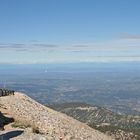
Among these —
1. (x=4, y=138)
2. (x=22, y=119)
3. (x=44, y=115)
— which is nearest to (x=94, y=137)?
(x=44, y=115)

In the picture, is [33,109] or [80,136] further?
[33,109]

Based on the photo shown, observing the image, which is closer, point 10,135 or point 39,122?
point 10,135

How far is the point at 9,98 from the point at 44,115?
8479 mm

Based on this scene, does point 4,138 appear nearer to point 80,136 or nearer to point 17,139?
point 17,139

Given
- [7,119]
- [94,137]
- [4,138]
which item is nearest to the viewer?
[4,138]

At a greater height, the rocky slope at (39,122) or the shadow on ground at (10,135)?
the shadow on ground at (10,135)

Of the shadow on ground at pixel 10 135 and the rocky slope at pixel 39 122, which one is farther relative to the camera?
the rocky slope at pixel 39 122

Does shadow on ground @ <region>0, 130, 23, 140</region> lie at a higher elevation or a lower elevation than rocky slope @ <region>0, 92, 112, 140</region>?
higher

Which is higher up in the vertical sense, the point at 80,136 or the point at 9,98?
the point at 9,98

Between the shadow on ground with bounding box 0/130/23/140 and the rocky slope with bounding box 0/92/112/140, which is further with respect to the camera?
the rocky slope with bounding box 0/92/112/140

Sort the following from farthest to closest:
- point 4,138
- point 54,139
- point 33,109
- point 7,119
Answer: point 33,109 < point 7,119 < point 54,139 < point 4,138

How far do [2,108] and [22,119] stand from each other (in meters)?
6.41

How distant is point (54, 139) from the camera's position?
157ft

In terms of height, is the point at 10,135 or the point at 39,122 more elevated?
the point at 10,135
